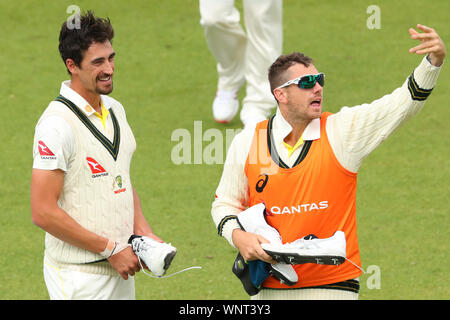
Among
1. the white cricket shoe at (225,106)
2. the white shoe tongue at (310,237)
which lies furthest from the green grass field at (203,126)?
the white shoe tongue at (310,237)

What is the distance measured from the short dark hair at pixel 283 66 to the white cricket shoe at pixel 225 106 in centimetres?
431

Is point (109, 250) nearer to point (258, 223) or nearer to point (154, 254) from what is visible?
point (154, 254)

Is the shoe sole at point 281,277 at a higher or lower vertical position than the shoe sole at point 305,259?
lower

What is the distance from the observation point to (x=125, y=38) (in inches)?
447

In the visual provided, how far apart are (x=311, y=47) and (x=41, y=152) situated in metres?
6.91

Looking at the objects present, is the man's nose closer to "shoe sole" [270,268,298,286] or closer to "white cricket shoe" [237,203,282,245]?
"white cricket shoe" [237,203,282,245]

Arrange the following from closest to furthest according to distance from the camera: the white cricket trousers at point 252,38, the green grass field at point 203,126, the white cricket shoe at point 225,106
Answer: the green grass field at point 203,126, the white cricket trousers at point 252,38, the white cricket shoe at point 225,106


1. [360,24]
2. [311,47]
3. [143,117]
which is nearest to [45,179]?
[143,117]

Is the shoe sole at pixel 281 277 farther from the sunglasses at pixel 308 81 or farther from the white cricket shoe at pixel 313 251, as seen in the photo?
the sunglasses at pixel 308 81

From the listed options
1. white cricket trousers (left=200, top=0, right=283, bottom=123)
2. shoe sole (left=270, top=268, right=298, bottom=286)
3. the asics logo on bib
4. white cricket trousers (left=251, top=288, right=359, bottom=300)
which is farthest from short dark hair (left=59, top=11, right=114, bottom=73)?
white cricket trousers (left=200, top=0, right=283, bottom=123)

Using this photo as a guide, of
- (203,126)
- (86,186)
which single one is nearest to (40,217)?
(86,186)

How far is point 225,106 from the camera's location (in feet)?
30.1

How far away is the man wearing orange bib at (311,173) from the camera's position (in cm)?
455

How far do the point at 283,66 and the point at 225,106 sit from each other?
A: 4.41m
